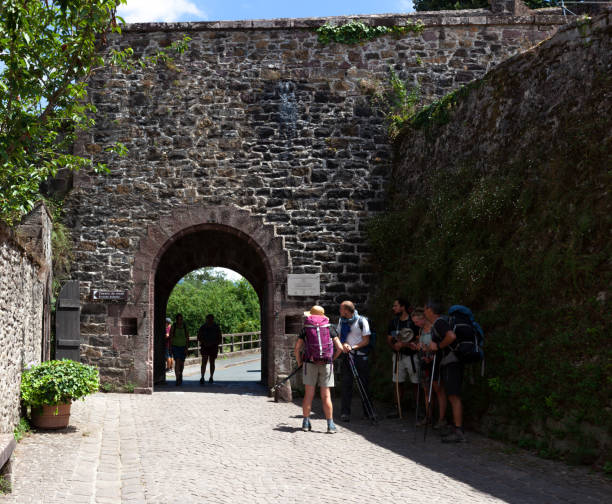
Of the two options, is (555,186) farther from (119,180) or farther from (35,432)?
(119,180)

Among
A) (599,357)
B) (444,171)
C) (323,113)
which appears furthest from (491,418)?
(323,113)

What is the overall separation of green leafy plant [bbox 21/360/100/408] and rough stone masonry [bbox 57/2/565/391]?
434 cm

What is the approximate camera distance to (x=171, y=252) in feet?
49.2

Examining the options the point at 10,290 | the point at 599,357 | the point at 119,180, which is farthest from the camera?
the point at 119,180

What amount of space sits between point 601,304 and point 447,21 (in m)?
7.97

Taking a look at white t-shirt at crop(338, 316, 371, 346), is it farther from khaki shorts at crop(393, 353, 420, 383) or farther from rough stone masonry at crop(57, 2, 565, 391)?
rough stone masonry at crop(57, 2, 565, 391)

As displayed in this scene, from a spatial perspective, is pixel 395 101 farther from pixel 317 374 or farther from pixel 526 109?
pixel 317 374

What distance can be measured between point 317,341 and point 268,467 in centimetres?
241

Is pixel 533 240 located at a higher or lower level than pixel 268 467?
higher

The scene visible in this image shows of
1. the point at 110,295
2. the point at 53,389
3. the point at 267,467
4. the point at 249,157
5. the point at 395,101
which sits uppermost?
the point at 395,101

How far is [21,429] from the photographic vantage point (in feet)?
24.0

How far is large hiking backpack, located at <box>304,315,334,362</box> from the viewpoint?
27.2ft

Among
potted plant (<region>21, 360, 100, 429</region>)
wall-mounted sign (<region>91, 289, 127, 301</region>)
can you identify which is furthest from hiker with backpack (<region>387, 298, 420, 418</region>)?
wall-mounted sign (<region>91, 289, 127, 301</region>)

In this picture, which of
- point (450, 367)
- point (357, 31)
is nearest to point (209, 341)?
point (357, 31)
